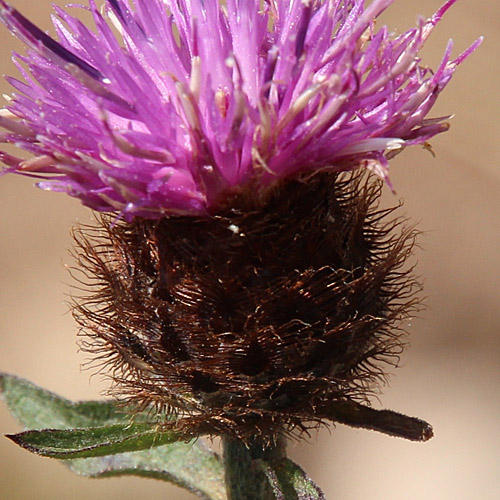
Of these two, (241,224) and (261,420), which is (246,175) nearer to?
(241,224)

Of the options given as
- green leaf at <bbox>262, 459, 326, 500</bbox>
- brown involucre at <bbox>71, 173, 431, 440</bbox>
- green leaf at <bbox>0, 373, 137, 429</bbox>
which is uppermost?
brown involucre at <bbox>71, 173, 431, 440</bbox>

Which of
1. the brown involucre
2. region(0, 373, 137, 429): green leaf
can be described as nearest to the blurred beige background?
region(0, 373, 137, 429): green leaf

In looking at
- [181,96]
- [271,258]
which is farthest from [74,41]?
[271,258]

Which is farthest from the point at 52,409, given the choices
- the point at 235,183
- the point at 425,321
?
the point at 425,321

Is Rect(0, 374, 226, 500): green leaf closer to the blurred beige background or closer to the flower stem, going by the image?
the flower stem

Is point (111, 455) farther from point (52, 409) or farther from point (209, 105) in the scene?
point (209, 105)
